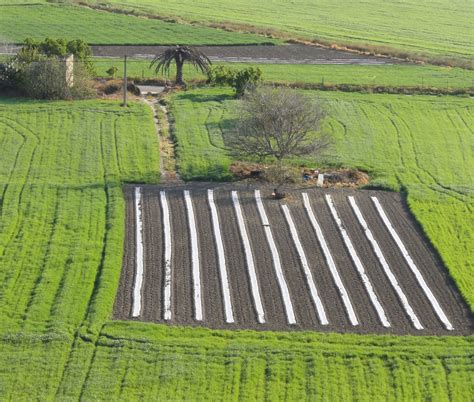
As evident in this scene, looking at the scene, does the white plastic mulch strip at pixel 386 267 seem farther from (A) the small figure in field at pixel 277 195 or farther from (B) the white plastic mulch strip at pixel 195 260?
(B) the white plastic mulch strip at pixel 195 260

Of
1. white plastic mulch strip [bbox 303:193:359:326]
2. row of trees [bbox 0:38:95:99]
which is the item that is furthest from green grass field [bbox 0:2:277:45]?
white plastic mulch strip [bbox 303:193:359:326]

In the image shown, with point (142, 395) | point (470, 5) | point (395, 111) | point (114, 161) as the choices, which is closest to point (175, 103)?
point (114, 161)

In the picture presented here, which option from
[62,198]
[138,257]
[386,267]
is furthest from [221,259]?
[62,198]

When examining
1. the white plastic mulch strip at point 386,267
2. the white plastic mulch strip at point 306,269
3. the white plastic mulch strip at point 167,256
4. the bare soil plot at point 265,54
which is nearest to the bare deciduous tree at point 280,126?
the white plastic mulch strip at point 306,269

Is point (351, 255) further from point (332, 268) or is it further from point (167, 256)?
point (167, 256)

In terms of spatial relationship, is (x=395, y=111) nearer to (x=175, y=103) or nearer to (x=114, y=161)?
(x=175, y=103)

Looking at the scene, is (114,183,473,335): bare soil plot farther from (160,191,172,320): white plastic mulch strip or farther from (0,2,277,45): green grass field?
(0,2,277,45): green grass field
